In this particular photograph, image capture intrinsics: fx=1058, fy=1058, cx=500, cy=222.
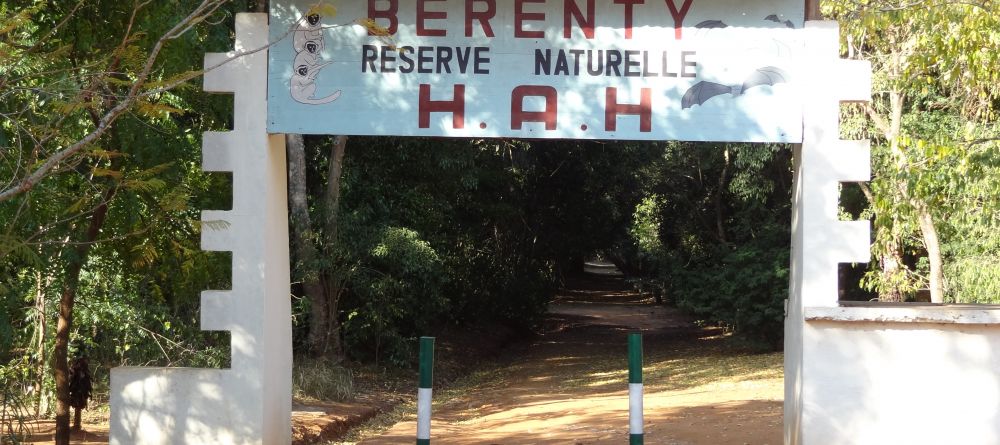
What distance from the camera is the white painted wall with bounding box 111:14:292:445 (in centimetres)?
680

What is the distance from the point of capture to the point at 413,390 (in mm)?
18188

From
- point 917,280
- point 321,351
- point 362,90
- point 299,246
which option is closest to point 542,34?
point 362,90

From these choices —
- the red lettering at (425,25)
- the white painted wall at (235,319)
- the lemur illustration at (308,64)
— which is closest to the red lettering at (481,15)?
the red lettering at (425,25)

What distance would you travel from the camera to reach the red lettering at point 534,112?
6.80 m

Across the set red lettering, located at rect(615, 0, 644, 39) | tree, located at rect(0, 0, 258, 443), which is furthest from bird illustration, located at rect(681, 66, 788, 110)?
tree, located at rect(0, 0, 258, 443)

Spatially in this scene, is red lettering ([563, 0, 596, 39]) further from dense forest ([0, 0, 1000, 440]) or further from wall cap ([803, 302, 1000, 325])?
dense forest ([0, 0, 1000, 440])

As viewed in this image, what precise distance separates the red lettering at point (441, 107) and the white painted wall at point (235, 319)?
1.02 meters

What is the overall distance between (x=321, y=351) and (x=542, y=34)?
37.8 feet

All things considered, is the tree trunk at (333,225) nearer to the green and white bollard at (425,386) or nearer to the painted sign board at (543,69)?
the painted sign board at (543,69)

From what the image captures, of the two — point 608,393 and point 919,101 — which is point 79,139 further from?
point 919,101

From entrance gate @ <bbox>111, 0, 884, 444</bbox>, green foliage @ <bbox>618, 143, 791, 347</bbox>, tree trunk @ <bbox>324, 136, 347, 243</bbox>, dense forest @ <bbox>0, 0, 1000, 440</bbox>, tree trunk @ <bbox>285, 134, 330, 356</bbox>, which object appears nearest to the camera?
entrance gate @ <bbox>111, 0, 884, 444</bbox>

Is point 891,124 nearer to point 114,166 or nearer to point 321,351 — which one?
point 321,351

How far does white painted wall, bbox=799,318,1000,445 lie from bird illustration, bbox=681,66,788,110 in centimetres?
155

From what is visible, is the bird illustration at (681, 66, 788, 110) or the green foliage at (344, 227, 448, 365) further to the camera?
the green foliage at (344, 227, 448, 365)
